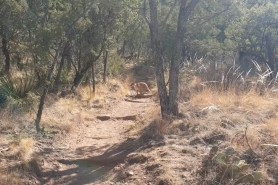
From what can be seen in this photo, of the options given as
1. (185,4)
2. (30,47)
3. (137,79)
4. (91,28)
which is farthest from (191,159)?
(137,79)

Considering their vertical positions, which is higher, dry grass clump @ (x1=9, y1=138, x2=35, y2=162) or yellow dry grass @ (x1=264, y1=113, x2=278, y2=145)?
yellow dry grass @ (x1=264, y1=113, x2=278, y2=145)

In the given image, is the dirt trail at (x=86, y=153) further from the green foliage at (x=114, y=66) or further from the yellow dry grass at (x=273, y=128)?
the green foliage at (x=114, y=66)

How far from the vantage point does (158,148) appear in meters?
6.76

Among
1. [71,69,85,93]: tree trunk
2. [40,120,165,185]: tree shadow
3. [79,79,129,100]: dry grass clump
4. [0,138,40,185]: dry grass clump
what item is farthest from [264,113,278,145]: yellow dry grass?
[71,69,85,93]: tree trunk

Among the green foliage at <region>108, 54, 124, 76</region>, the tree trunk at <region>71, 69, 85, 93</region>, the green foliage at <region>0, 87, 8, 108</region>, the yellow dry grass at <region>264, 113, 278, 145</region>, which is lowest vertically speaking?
the yellow dry grass at <region>264, 113, 278, 145</region>

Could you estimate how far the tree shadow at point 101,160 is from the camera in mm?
6262

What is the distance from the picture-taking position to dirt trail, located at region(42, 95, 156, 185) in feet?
20.6

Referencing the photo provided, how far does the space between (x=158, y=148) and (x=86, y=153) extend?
1.46 meters

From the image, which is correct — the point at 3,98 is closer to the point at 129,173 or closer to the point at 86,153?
the point at 86,153

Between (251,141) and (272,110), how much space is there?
8.27 ft

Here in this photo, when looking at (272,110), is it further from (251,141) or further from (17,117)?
(17,117)

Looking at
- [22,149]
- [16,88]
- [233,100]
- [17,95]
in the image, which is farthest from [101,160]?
[16,88]

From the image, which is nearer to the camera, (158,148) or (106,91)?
(158,148)

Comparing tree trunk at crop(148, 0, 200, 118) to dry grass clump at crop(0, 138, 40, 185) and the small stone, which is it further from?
dry grass clump at crop(0, 138, 40, 185)
